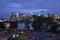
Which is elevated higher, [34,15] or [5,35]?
[34,15]

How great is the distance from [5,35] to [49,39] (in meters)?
Answer: 1.34

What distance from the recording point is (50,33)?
5965mm

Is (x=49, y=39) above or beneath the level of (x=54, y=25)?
beneath

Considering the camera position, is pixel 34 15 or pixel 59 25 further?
pixel 34 15

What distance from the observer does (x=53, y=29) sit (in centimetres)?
598

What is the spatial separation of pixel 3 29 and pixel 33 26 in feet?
3.09

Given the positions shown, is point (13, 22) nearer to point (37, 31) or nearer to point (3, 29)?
point (3, 29)

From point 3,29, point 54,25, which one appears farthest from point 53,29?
point 3,29

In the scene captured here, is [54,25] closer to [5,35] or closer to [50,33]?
[50,33]

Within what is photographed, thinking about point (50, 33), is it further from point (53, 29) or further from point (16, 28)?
point (16, 28)

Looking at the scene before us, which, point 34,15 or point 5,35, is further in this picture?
point 34,15

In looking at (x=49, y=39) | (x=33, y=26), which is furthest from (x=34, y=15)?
(x=49, y=39)

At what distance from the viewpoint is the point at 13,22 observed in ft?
19.8

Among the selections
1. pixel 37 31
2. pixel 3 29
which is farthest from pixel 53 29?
pixel 3 29
